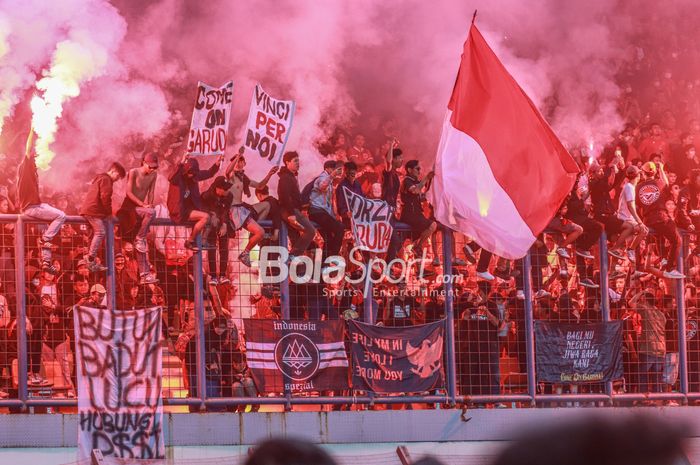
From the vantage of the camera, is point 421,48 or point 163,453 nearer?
point 163,453

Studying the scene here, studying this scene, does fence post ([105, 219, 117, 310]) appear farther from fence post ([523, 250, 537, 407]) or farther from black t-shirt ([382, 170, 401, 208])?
fence post ([523, 250, 537, 407])

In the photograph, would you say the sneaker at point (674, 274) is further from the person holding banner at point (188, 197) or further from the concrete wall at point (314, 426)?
the person holding banner at point (188, 197)

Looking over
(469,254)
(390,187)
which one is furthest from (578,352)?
(390,187)

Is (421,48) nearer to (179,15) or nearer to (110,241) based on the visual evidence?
(179,15)

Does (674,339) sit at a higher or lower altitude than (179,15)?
lower

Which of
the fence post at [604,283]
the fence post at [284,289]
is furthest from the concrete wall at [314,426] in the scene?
the fence post at [284,289]

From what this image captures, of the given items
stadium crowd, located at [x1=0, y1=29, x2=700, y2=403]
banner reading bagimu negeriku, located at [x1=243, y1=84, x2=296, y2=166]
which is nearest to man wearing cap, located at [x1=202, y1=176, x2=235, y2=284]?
stadium crowd, located at [x1=0, y1=29, x2=700, y2=403]

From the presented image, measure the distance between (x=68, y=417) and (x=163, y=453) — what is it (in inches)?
46.3

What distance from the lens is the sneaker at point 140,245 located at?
Answer: 13.6 m

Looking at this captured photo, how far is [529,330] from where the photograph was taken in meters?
15.1

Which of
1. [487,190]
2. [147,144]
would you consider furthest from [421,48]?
[147,144]

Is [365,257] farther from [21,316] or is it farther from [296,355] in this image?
[21,316]

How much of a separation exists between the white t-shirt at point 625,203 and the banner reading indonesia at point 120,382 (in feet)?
21.1

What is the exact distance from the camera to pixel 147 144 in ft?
49.6
